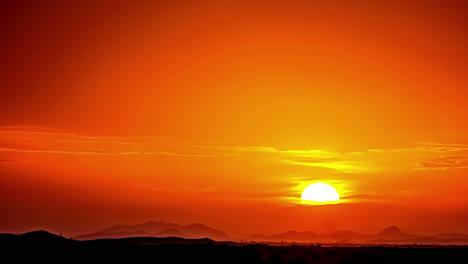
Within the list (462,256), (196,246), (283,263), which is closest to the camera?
(283,263)

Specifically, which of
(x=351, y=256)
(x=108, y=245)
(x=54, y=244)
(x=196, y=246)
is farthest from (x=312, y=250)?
(x=54, y=244)

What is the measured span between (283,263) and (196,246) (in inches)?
1030

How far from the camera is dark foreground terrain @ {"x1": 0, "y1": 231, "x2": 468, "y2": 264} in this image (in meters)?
106

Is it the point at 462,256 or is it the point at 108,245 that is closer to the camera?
the point at 462,256

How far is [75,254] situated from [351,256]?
47434mm

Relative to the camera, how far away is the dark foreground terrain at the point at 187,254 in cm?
10550

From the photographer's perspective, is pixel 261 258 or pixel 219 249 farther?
pixel 219 249

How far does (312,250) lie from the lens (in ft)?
390

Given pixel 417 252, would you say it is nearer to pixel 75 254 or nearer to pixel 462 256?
pixel 462 256

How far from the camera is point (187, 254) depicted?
115188 mm

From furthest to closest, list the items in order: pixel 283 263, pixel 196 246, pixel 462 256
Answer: pixel 196 246
pixel 462 256
pixel 283 263

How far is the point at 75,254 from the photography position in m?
116

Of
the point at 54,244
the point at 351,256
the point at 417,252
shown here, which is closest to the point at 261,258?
the point at 351,256

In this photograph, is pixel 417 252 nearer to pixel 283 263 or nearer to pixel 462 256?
pixel 462 256
